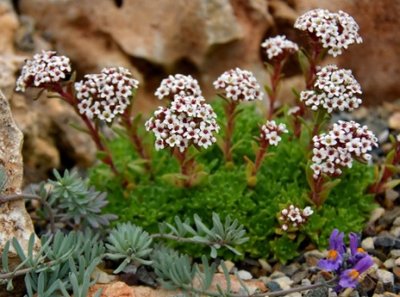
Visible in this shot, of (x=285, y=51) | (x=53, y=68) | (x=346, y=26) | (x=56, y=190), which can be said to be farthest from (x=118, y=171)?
(x=346, y=26)

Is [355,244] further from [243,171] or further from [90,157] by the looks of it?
[90,157]

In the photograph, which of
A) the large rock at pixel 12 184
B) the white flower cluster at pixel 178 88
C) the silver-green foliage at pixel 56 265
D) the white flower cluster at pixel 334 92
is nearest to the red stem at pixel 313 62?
the white flower cluster at pixel 334 92

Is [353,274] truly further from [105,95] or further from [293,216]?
[105,95]

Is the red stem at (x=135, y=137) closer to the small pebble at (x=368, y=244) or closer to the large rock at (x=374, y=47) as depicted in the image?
the small pebble at (x=368, y=244)

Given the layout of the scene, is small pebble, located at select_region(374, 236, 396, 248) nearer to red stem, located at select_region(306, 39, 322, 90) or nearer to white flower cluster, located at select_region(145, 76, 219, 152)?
red stem, located at select_region(306, 39, 322, 90)

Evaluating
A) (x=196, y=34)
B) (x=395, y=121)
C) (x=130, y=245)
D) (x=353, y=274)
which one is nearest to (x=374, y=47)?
(x=395, y=121)

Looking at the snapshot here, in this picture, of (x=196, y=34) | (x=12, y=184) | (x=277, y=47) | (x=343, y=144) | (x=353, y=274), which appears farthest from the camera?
(x=196, y=34)
